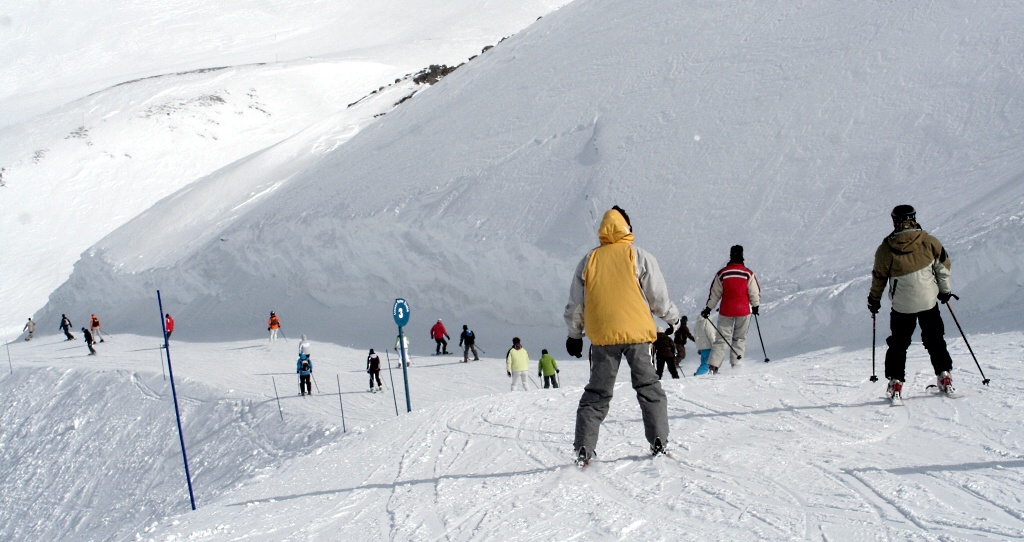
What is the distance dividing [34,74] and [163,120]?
35.9 metres

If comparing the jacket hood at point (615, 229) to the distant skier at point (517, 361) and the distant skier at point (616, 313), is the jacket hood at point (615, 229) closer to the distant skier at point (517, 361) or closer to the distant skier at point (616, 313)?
the distant skier at point (616, 313)

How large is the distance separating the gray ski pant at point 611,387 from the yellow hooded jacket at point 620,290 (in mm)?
89

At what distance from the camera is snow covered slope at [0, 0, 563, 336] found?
179ft

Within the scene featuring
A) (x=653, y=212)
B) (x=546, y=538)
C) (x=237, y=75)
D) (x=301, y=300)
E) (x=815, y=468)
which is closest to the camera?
(x=546, y=538)

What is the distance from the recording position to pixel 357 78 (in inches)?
3164

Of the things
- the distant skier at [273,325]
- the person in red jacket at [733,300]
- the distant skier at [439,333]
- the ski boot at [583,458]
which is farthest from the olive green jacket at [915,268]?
the distant skier at [273,325]

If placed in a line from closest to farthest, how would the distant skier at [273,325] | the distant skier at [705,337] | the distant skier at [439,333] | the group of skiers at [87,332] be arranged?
the distant skier at [705,337] → the distant skier at [439,333] → the distant skier at [273,325] → the group of skiers at [87,332]

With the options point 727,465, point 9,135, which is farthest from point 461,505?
point 9,135

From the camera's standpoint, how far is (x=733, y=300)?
10.5 m

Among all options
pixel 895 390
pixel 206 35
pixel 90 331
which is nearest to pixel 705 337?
pixel 895 390

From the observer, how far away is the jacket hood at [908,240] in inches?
253

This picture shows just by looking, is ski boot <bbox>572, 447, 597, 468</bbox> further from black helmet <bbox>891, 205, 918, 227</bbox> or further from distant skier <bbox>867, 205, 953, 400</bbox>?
black helmet <bbox>891, 205, 918, 227</bbox>

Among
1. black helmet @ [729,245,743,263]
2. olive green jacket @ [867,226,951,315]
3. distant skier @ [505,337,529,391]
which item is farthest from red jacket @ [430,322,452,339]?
olive green jacket @ [867,226,951,315]

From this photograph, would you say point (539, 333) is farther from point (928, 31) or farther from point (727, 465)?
point (727, 465)
